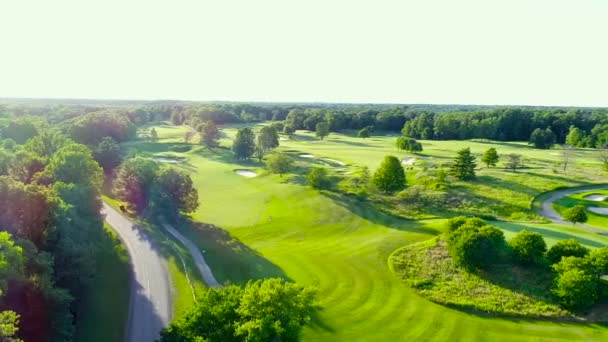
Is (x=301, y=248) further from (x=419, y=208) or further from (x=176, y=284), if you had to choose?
(x=419, y=208)

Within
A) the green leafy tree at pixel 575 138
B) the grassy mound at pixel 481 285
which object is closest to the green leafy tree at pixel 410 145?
the green leafy tree at pixel 575 138

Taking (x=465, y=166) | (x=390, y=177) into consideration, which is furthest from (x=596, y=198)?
(x=390, y=177)

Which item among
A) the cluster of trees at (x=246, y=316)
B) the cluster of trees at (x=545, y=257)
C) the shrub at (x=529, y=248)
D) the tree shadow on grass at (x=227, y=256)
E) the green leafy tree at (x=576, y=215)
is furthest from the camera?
the green leafy tree at (x=576, y=215)

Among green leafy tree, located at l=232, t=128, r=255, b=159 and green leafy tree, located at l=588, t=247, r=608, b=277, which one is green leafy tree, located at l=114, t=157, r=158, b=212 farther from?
green leafy tree, located at l=588, t=247, r=608, b=277

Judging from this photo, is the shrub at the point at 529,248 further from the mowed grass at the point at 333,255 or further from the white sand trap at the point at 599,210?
the white sand trap at the point at 599,210

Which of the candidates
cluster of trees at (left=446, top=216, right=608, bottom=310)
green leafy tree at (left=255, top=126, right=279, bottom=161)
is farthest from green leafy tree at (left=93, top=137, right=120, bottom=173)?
cluster of trees at (left=446, top=216, right=608, bottom=310)

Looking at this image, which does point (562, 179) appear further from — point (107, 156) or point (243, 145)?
point (107, 156)

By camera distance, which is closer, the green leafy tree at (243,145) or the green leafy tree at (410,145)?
the green leafy tree at (243,145)

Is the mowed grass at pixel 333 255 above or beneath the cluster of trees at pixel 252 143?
beneath
